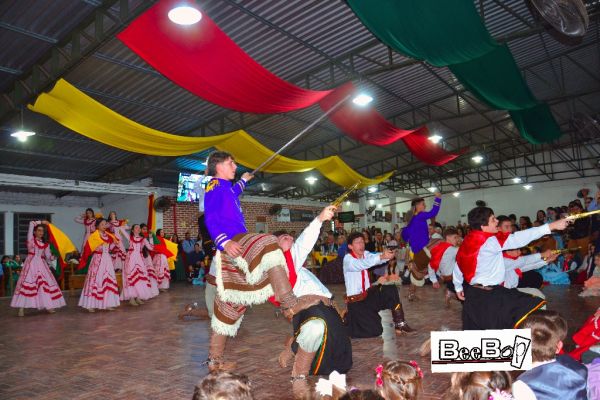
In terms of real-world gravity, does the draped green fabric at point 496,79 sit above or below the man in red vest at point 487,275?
above

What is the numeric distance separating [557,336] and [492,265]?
1.69 meters

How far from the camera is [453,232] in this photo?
6.36 metres

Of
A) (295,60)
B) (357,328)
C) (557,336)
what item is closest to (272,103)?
(295,60)

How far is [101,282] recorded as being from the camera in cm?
770

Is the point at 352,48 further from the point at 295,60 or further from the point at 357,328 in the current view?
the point at 357,328

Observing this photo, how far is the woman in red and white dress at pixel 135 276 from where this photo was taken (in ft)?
27.6

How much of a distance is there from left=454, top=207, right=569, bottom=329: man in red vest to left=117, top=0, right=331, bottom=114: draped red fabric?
145 inches

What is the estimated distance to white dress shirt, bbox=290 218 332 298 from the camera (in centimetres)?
308

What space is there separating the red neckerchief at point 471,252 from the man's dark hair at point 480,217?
7 cm

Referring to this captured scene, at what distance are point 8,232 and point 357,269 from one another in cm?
1418

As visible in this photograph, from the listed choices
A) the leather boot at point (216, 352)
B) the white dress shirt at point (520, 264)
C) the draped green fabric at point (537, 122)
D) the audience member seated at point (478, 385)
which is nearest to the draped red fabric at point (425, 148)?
the draped green fabric at point (537, 122)

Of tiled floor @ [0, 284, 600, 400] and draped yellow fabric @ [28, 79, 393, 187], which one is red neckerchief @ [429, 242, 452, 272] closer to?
tiled floor @ [0, 284, 600, 400]

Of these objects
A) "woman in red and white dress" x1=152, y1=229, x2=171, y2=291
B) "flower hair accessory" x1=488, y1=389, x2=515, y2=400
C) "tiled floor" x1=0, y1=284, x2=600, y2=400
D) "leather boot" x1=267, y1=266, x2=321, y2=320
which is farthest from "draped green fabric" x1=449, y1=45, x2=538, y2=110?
"woman in red and white dress" x1=152, y1=229, x2=171, y2=291

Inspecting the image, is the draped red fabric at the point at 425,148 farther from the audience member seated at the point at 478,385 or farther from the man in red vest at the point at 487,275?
the audience member seated at the point at 478,385
